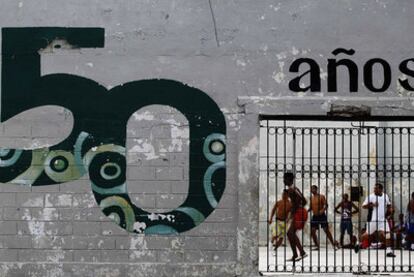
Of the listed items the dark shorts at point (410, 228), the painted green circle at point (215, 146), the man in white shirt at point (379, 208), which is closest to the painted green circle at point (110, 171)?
the painted green circle at point (215, 146)

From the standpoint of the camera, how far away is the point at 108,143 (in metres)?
11.8

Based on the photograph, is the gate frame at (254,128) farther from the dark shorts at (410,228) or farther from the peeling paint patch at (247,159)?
the dark shorts at (410,228)

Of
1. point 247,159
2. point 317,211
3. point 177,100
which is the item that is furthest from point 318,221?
point 177,100

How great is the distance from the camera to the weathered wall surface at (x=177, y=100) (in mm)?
11680

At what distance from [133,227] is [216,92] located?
201cm

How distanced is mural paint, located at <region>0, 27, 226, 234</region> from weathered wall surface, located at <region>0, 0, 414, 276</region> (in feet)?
0.27

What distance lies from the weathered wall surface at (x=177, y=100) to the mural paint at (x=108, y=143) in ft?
0.27

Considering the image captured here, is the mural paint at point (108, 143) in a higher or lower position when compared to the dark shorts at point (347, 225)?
higher

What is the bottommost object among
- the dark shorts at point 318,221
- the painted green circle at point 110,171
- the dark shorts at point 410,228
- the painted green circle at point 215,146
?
the dark shorts at point 410,228

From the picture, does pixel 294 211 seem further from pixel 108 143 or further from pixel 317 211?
pixel 317 211

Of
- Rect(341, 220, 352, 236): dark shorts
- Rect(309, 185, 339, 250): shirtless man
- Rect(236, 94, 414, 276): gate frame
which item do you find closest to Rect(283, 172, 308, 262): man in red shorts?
Rect(236, 94, 414, 276): gate frame

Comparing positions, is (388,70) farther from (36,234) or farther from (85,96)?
(36,234)

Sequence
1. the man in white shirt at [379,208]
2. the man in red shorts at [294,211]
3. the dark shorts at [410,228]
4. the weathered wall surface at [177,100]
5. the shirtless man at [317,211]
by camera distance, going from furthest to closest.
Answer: the shirtless man at [317,211] → the dark shorts at [410,228] → the man in white shirt at [379,208] → the man in red shorts at [294,211] → the weathered wall surface at [177,100]

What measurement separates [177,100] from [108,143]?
1036 millimetres
